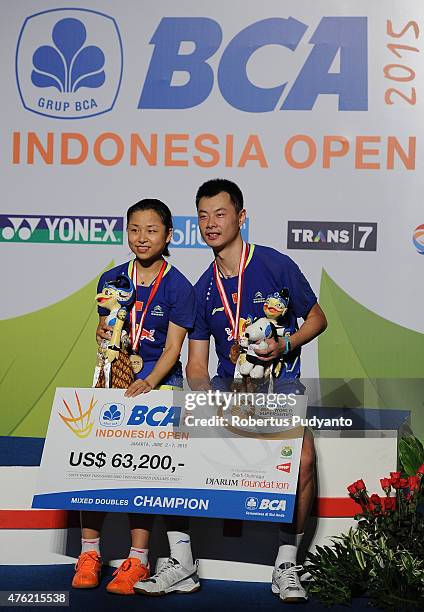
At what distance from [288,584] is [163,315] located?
1092 millimetres

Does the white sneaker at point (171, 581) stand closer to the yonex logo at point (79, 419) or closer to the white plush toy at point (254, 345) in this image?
the yonex logo at point (79, 419)

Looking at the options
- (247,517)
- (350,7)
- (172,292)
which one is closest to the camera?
(247,517)

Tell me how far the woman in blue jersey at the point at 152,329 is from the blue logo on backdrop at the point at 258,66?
2.25 ft

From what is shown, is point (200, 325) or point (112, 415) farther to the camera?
point (200, 325)

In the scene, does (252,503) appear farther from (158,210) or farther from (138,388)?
(158,210)

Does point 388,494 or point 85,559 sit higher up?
point 388,494

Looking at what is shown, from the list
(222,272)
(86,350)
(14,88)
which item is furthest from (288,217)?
(14,88)

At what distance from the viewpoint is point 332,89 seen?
3.83 metres

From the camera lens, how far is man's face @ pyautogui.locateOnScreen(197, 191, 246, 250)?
3578 millimetres

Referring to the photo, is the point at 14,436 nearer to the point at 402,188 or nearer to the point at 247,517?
the point at 247,517

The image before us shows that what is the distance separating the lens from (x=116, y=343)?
329 cm

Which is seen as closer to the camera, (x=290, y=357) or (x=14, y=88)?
(x=290, y=357)

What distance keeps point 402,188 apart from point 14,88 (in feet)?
5.80

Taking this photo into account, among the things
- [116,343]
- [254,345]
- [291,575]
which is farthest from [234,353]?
[291,575]
